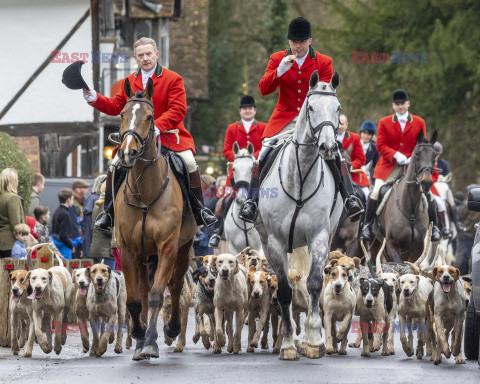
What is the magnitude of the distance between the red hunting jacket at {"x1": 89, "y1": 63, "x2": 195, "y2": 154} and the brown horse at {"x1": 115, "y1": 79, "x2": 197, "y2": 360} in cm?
49

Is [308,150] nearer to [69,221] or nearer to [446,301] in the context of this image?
[446,301]

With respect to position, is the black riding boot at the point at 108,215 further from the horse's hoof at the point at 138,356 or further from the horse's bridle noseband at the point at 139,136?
the horse's hoof at the point at 138,356

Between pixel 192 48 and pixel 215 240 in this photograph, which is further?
pixel 192 48

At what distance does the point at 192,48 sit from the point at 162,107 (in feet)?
114

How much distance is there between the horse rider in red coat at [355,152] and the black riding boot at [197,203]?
6304mm

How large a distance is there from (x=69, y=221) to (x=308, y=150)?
22.2ft

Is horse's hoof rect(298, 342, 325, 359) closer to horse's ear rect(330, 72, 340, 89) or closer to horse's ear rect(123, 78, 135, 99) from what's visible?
horse's ear rect(330, 72, 340, 89)

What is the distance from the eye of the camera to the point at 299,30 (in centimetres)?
1318

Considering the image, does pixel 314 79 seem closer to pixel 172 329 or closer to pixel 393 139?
pixel 172 329

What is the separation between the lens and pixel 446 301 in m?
13.0

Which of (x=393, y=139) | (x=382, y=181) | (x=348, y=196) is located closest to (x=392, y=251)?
A: (x=382, y=181)

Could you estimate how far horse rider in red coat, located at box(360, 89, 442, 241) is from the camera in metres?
18.0

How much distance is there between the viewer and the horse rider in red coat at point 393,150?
17953 mm

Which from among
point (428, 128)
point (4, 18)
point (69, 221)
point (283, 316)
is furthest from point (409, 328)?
point (428, 128)
